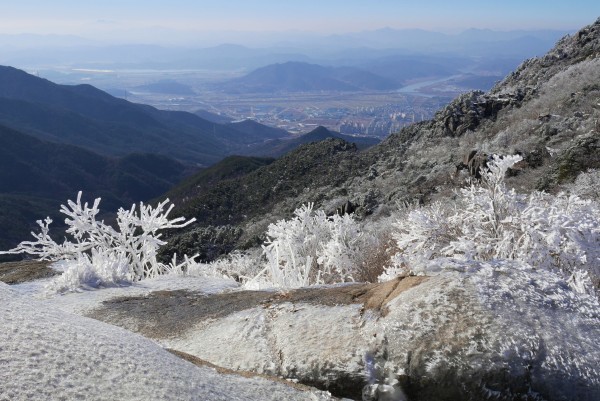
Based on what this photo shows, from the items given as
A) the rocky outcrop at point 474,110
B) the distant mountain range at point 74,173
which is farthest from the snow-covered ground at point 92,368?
the distant mountain range at point 74,173

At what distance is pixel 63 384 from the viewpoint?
3084 mm

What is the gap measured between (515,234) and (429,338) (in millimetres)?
3808

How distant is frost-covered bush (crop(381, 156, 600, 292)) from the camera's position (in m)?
6.47

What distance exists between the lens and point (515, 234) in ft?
23.7

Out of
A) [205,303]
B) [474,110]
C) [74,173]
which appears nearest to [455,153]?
[474,110]

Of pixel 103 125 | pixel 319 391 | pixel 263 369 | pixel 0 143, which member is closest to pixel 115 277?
pixel 263 369

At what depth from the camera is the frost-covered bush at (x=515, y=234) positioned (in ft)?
21.2

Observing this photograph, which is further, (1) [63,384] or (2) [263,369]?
(2) [263,369]

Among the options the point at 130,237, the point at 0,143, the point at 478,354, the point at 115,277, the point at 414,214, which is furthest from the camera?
the point at 0,143

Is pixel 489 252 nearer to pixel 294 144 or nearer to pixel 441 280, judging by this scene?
pixel 441 280

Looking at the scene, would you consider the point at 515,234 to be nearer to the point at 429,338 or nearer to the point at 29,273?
the point at 429,338

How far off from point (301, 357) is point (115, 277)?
370cm

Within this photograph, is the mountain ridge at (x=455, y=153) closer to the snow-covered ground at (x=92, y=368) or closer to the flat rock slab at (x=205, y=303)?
the flat rock slab at (x=205, y=303)

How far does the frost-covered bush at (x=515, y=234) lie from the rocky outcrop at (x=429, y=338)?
1245 mm
